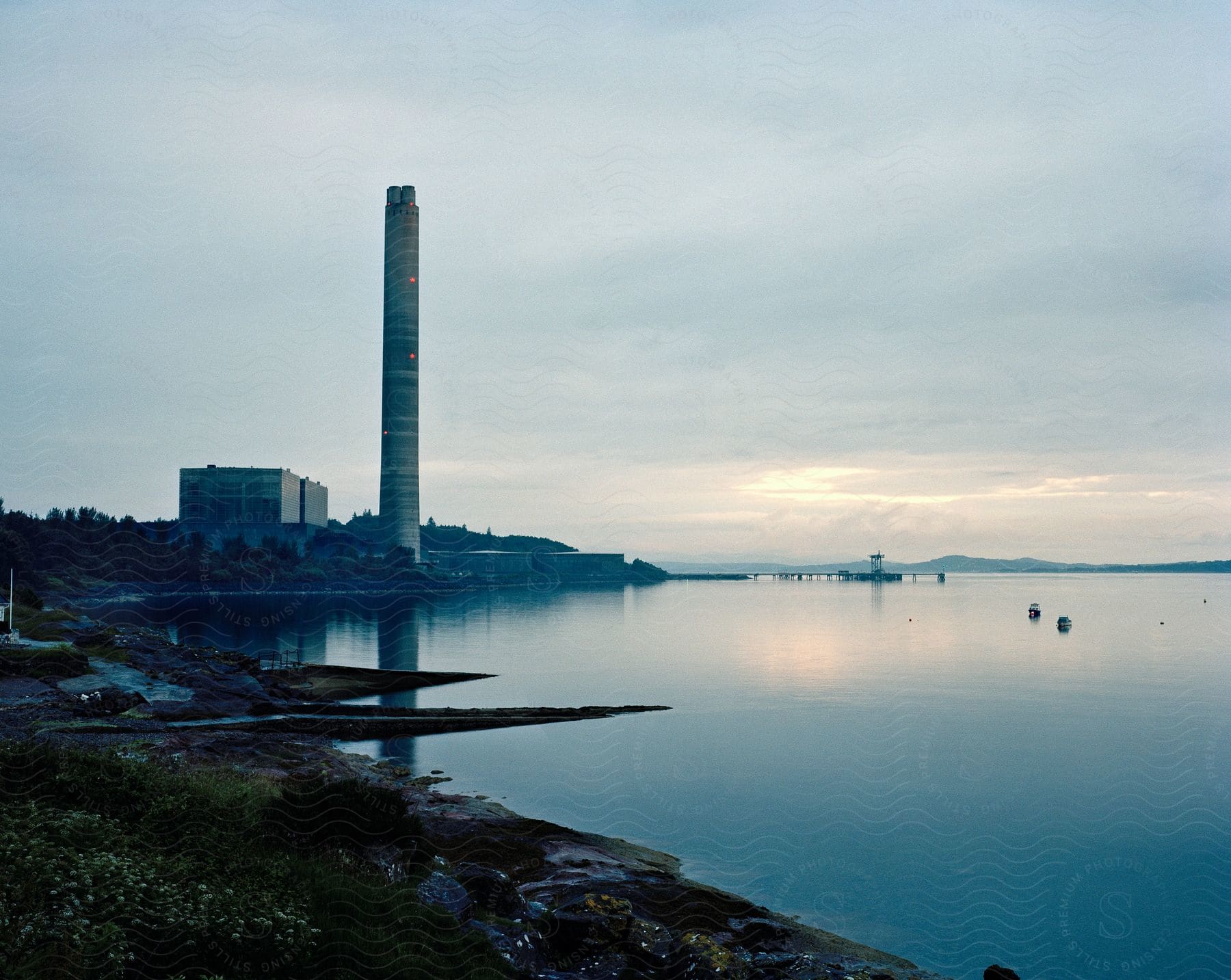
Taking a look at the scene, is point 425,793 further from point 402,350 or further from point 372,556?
point 372,556

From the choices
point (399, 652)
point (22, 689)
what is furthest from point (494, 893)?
point (399, 652)

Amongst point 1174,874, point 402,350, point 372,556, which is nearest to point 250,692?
point 1174,874

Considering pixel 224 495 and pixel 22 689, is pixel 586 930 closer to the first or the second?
pixel 22 689

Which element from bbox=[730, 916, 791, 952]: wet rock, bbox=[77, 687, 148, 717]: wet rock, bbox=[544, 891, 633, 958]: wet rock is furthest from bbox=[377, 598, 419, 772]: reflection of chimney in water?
bbox=[544, 891, 633, 958]: wet rock

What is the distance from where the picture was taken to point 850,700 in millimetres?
51000

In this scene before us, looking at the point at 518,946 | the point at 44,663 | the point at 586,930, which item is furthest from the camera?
the point at 44,663

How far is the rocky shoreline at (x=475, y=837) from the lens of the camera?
12289 mm

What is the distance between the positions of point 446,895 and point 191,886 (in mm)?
3579

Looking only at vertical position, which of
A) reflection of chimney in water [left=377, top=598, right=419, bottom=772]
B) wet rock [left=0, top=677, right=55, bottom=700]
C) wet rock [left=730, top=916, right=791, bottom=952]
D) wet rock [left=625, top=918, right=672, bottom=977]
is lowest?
reflection of chimney in water [left=377, top=598, right=419, bottom=772]

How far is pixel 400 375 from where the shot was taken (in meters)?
150

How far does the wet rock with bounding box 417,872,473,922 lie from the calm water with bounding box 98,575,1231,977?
9.79 meters

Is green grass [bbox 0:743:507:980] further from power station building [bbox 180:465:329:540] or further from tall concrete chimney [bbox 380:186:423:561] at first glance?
power station building [bbox 180:465:329:540]

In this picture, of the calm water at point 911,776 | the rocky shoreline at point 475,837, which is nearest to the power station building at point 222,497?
the calm water at point 911,776

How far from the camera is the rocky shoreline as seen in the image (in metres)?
12.3
